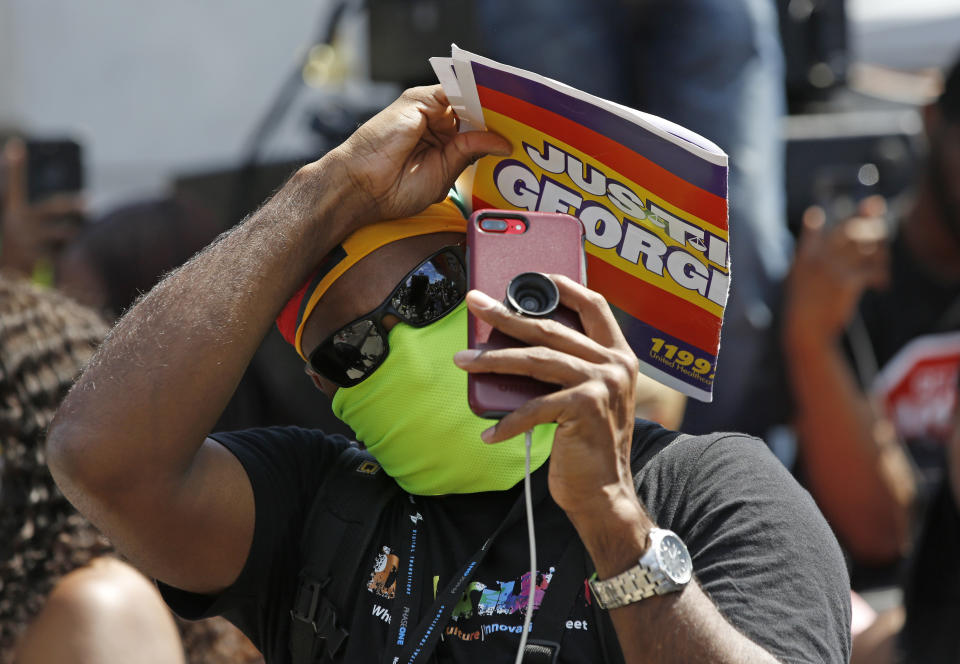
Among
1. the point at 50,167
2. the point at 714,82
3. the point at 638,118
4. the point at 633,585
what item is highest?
the point at 638,118

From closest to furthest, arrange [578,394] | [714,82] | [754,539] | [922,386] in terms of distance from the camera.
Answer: [578,394] < [754,539] < [714,82] < [922,386]

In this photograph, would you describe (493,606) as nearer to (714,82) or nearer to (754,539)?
(754,539)

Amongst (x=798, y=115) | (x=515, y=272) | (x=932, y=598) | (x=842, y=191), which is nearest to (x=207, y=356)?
(x=515, y=272)

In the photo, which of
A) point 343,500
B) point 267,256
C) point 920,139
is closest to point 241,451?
point 343,500

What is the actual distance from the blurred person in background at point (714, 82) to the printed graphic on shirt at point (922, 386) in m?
0.46

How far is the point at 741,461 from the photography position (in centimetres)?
175

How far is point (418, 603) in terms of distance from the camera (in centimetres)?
173

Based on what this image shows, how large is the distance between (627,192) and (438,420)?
17.9 inches

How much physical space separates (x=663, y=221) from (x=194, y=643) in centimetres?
151

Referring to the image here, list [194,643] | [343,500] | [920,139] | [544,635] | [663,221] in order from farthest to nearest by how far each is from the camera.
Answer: [920,139] → [194,643] → [343,500] → [663,221] → [544,635]

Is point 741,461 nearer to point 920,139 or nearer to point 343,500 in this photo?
point 343,500

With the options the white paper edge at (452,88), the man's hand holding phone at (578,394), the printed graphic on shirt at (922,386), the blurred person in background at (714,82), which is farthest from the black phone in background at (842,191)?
the man's hand holding phone at (578,394)

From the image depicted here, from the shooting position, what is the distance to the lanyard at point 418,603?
5.50 feet

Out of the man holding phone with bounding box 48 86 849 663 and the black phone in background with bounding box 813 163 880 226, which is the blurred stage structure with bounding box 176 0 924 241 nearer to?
the black phone in background with bounding box 813 163 880 226
